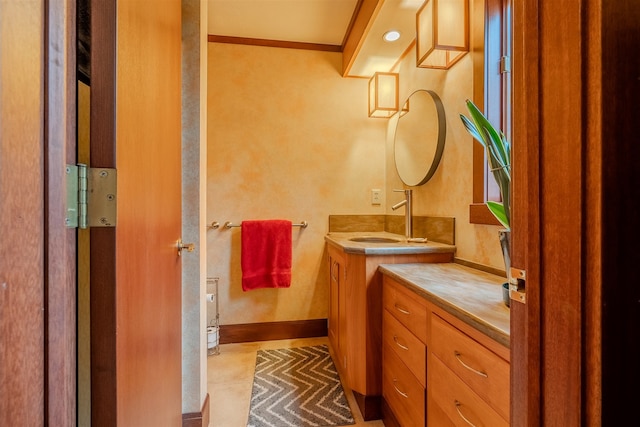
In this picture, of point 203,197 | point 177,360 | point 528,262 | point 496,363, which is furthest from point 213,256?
point 528,262

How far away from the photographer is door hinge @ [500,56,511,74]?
1237 mm

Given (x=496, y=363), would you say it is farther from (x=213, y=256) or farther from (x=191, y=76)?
(x=213, y=256)

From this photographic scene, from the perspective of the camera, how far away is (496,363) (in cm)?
73

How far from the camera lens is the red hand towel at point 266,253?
229 centimetres

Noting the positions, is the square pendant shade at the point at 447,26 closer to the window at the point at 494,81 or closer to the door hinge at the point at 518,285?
the window at the point at 494,81

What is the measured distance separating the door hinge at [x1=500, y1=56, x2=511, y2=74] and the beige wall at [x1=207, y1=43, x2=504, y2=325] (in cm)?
109

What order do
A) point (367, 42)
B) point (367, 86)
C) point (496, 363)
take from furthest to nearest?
point (367, 86) → point (367, 42) → point (496, 363)

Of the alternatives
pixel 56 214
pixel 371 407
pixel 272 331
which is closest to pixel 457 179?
pixel 371 407

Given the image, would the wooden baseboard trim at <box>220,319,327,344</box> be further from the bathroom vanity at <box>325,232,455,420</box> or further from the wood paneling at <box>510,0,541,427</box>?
the wood paneling at <box>510,0,541,427</box>

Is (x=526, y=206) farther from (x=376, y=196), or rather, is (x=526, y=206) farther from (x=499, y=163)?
(x=376, y=196)

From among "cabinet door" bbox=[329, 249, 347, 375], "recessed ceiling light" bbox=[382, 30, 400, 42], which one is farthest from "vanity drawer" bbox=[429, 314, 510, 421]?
"recessed ceiling light" bbox=[382, 30, 400, 42]

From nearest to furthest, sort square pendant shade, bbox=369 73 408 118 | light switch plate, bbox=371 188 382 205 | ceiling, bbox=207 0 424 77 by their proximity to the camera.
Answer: ceiling, bbox=207 0 424 77
square pendant shade, bbox=369 73 408 118
light switch plate, bbox=371 188 382 205

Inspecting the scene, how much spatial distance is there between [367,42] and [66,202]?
201 cm

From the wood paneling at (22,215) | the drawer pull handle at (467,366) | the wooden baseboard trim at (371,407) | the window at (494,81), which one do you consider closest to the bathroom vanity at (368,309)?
the wooden baseboard trim at (371,407)
